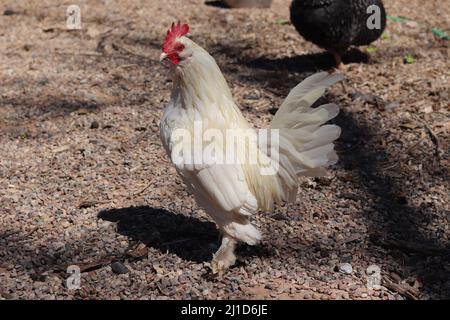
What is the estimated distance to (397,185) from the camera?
439 centimetres

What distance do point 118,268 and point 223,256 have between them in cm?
58

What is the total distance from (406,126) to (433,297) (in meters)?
2.12

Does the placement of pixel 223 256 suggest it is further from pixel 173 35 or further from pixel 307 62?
pixel 307 62

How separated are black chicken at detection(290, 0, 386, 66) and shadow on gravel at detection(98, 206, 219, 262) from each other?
2.74 m

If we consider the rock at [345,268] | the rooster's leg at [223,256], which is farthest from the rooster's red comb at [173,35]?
the rock at [345,268]

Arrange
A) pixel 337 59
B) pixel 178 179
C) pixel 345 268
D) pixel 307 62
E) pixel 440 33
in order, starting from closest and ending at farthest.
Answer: pixel 345 268 < pixel 178 179 < pixel 337 59 < pixel 307 62 < pixel 440 33

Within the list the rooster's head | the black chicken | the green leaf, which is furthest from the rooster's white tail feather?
the green leaf

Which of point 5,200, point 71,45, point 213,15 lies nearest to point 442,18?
point 213,15

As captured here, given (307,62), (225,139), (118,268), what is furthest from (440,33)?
(118,268)

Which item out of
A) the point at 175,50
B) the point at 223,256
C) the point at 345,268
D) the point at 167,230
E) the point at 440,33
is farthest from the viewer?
the point at 440,33

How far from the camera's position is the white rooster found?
3107 millimetres

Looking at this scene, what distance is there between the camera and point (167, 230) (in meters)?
3.83

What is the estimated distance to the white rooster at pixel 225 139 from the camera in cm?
311

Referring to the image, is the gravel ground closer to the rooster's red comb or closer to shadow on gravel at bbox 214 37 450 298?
shadow on gravel at bbox 214 37 450 298
